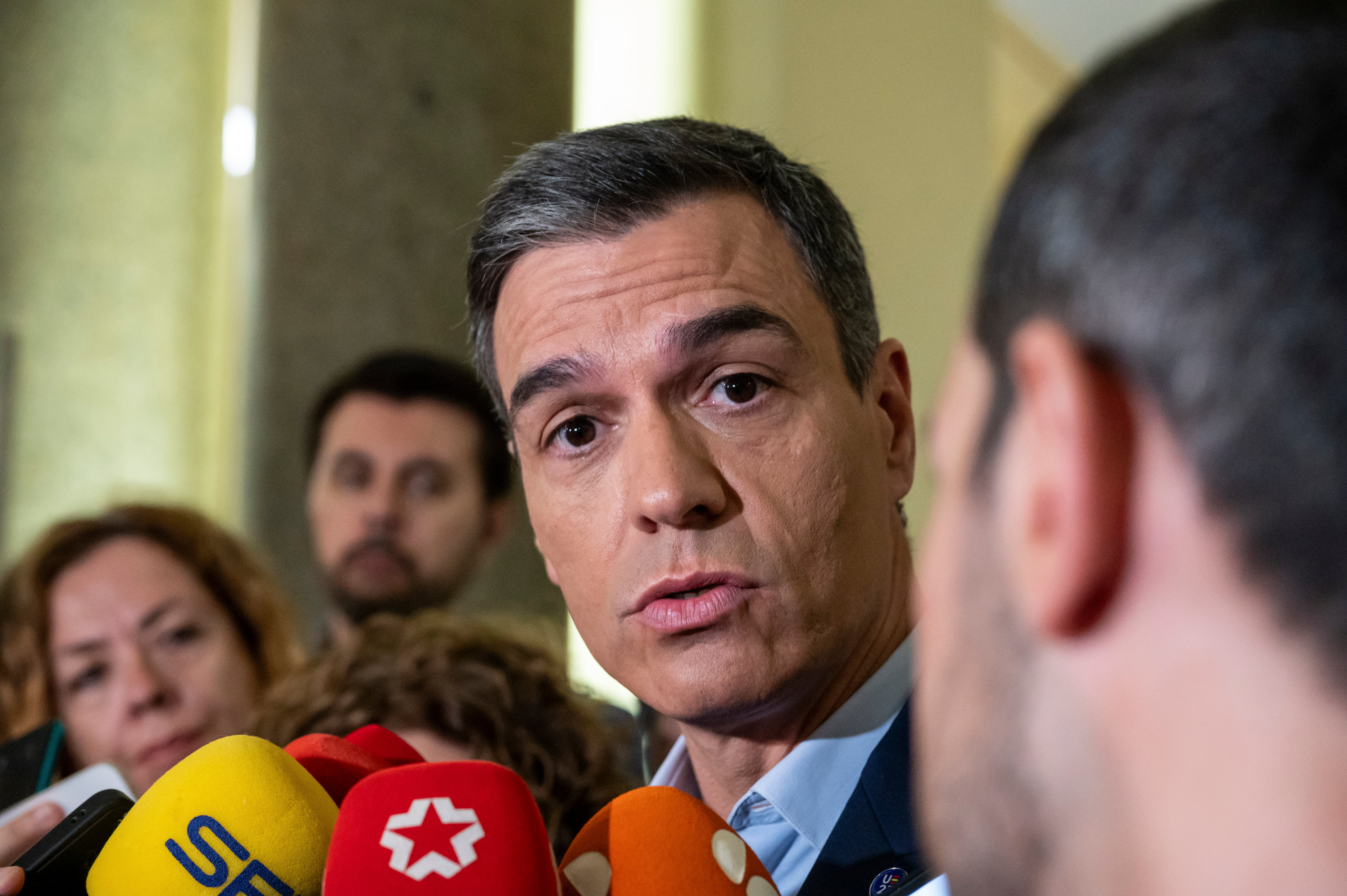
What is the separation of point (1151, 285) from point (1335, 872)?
248 mm

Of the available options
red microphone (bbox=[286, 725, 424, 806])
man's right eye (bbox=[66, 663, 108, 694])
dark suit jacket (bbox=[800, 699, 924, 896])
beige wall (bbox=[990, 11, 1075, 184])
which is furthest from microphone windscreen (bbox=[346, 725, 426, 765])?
beige wall (bbox=[990, 11, 1075, 184])

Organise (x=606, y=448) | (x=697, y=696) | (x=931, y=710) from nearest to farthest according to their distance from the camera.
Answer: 1. (x=931, y=710)
2. (x=697, y=696)
3. (x=606, y=448)

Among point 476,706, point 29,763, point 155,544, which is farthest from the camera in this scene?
point 155,544

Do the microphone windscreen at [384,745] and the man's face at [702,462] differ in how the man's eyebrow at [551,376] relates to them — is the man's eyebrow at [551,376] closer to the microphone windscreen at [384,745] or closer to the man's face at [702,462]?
the man's face at [702,462]

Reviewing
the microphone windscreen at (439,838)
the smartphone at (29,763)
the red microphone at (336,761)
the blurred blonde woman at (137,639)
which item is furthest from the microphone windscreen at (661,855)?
the blurred blonde woman at (137,639)

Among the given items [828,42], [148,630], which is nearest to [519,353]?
[148,630]

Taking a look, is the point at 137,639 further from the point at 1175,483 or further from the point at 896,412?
the point at 1175,483

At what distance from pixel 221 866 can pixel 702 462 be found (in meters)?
0.62

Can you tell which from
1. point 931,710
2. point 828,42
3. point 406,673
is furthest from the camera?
point 828,42

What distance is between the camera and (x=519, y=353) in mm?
1498

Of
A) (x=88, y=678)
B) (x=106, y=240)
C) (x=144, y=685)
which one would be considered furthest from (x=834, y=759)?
(x=106, y=240)

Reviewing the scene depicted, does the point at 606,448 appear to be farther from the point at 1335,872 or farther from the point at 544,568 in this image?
the point at 544,568

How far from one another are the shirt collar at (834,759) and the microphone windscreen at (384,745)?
10.1 inches

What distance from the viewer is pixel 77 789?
1.38 meters
